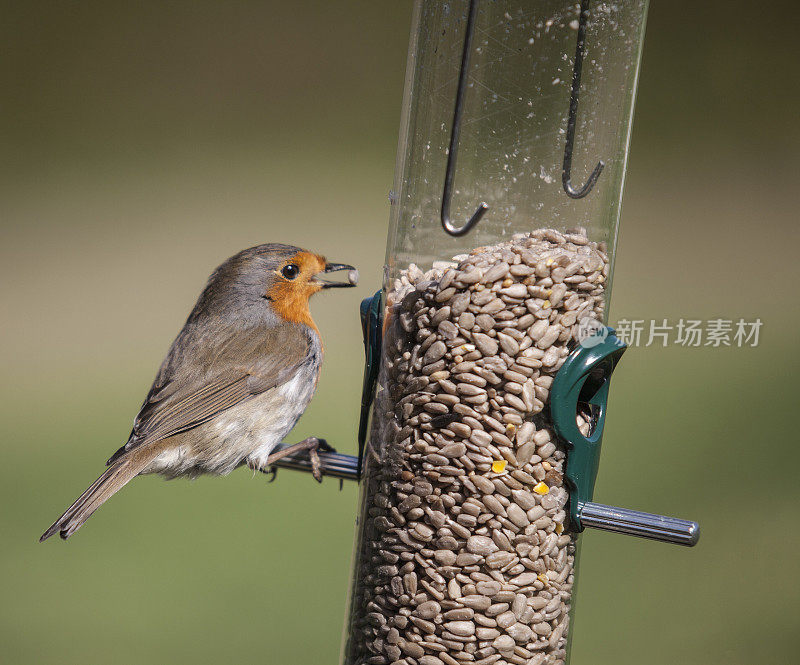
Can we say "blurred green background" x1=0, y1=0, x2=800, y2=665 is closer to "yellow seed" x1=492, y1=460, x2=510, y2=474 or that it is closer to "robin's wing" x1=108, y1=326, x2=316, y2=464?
"robin's wing" x1=108, y1=326, x2=316, y2=464

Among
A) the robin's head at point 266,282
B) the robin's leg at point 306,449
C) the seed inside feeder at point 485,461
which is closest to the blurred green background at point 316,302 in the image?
the robin's leg at point 306,449

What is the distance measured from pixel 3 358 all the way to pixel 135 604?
16.7ft

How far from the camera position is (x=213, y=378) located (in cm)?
339

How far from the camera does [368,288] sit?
8.51 m

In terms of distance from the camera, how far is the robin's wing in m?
3.33

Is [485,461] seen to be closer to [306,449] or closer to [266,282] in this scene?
[306,449]

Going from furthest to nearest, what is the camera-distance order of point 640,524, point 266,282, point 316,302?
1. point 316,302
2. point 266,282
3. point 640,524

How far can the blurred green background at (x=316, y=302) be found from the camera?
5.66 m

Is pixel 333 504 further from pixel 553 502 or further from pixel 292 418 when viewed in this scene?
pixel 553 502

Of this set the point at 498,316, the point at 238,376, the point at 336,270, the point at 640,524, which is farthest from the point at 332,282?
the point at 640,524

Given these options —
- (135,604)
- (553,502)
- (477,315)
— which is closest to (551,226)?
(477,315)

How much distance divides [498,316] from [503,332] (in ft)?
0.13

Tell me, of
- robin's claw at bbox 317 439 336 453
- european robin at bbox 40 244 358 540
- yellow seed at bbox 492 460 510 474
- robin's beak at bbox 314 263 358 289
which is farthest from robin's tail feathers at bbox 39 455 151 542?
yellow seed at bbox 492 460 510 474

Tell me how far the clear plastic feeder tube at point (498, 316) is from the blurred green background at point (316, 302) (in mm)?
3057
